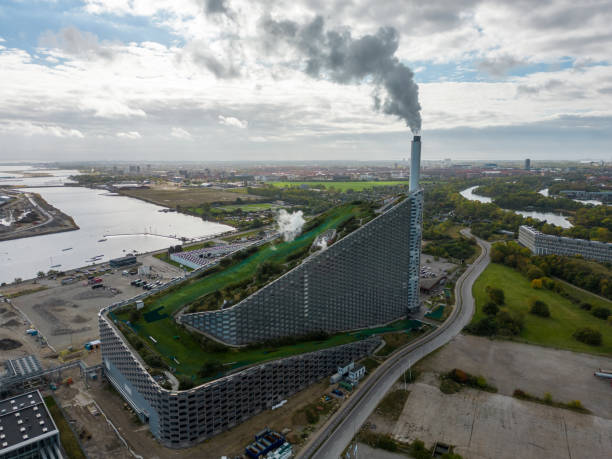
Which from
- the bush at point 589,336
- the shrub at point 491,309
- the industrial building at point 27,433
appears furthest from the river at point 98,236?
the bush at point 589,336

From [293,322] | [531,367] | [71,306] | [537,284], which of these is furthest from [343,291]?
[71,306]

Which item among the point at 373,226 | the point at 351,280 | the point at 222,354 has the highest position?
the point at 373,226

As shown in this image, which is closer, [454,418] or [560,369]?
[454,418]

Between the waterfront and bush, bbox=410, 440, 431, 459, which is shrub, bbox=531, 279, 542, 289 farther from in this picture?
the waterfront

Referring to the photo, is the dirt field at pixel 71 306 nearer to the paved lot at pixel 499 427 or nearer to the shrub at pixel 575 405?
the paved lot at pixel 499 427

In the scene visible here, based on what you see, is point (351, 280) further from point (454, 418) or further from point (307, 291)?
point (454, 418)

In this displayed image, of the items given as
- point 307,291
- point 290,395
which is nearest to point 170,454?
point 290,395

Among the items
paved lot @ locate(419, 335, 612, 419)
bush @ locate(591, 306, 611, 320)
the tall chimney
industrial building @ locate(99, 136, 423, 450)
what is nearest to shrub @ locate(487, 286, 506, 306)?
bush @ locate(591, 306, 611, 320)

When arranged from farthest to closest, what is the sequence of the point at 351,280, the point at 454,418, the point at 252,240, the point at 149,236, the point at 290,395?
the point at 149,236 → the point at 252,240 → the point at 351,280 → the point at 290,395 → the point at 454,418
